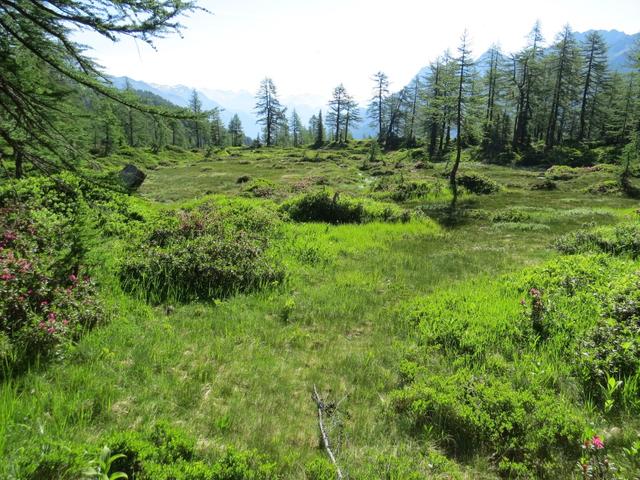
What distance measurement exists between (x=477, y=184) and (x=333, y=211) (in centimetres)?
1843

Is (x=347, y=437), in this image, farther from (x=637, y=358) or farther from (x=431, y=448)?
(x=637, y=358)

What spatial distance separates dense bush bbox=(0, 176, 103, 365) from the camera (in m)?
4.96

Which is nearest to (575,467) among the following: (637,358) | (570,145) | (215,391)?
(637,358)

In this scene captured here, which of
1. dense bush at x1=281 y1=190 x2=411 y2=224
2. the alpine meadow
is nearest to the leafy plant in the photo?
the alpine meadow

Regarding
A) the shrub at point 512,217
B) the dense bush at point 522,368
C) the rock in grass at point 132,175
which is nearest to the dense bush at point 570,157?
the shrub at point 512,217

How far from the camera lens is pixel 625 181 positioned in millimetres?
30828

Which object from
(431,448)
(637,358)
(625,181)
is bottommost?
(431,448)

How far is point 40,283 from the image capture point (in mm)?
5859

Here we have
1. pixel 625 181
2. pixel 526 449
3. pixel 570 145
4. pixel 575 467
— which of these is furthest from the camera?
pixel 570 145

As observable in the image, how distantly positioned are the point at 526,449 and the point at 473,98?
32.9 metres

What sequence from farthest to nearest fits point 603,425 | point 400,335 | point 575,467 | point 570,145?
point 570,145 → point 400,335 → point 603,425 → point 575,467

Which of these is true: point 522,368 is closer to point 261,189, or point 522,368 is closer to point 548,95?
point 261,189

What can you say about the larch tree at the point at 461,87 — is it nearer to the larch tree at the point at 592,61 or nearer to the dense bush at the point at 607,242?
the dense bush at the point at 607,242

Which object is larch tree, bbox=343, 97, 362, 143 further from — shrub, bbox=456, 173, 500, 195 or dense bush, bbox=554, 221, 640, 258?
dense bush, bbox=554, 221, 640, 258
